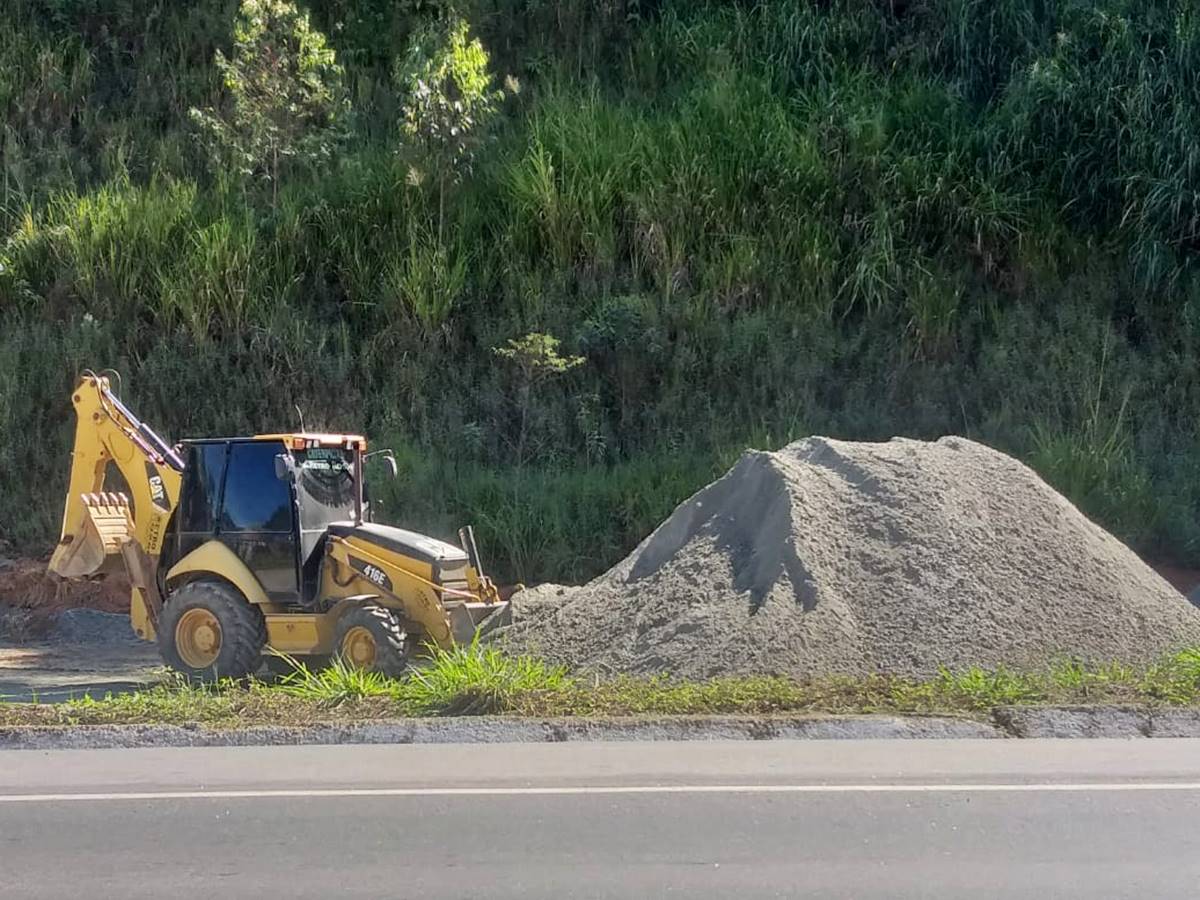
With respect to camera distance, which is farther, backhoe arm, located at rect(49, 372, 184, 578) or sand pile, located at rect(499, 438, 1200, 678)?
backhoe arm, located at rect(49, 372, 184, 578)

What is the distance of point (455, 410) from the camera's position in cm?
1883

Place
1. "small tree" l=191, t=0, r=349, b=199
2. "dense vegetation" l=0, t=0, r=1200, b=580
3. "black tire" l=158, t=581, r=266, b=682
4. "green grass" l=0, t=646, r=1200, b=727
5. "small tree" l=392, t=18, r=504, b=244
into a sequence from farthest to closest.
A: "small tree" l=191, t=0, r=349, b=199, "small tree" l=392, t=18, r=504, b=244, "dense vegetation" l=0, t=0, r=1200, b=580, "black tire" l=158, t=581, r=266, b=682, "green grass" l=0, t=646, r=1200, b=727

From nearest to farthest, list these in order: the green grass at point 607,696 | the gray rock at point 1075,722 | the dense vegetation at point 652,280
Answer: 1. the gray rock at point 1075,722
2. the green grass at point 607,696
3. the dense vegetation at point 652,280

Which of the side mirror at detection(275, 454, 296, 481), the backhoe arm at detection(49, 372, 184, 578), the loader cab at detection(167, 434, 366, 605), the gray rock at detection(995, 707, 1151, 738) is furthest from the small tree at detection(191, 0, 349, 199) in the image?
the gray rock at detection(995, 707, 1151, 738)

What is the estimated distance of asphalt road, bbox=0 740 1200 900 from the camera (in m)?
6.04

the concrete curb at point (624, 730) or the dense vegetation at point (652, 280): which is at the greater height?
the dense vegetation at point (652, 280)

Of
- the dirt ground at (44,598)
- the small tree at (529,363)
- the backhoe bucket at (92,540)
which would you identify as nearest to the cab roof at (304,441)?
the backhoe bucket at (92,540)

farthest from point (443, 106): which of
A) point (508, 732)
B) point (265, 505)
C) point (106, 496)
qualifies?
point (508, 732)

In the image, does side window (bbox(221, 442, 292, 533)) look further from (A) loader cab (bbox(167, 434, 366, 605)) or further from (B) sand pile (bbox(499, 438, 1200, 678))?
(B) sand pile (bbox(499, 438, 1200, 678))

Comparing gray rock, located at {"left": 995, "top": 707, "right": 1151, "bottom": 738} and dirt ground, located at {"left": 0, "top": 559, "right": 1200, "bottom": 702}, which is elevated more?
gray rock, located at {"left": 995, "top": 707, "right": 1151, "bottom": 738}

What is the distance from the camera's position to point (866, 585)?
429 inches

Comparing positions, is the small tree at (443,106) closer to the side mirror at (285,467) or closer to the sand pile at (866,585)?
the side mirror at (285,467)

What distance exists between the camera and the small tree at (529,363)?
1736 centimetres

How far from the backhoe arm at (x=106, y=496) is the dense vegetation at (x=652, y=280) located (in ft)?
15.4
